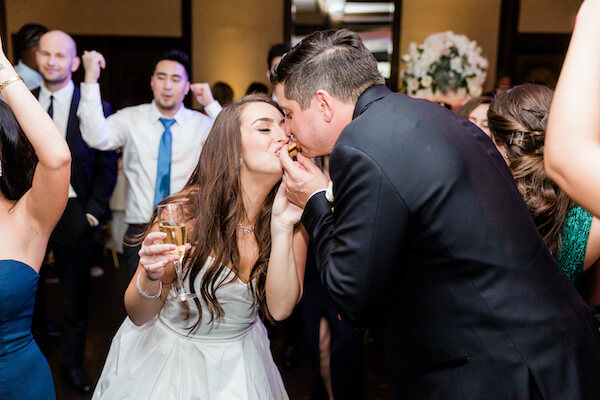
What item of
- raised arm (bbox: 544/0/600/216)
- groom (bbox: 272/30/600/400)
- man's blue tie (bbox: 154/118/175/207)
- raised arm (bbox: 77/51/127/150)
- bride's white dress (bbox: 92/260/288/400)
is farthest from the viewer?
man's blue tie (bbox: 154/118/175/207)

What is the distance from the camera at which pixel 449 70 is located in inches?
140

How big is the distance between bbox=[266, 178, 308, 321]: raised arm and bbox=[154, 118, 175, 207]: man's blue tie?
63.5 inches

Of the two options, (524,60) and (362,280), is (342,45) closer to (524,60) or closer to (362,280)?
(362,280)

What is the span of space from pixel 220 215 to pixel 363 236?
888mm

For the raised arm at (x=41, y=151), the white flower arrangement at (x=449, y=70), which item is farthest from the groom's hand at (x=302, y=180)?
the white flower arrangement at (x=449, y=70)

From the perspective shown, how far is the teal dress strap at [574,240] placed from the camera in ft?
5.10

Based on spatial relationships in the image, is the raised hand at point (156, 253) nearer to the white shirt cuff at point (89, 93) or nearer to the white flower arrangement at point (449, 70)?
the white shirt cuff at point (89, 93)

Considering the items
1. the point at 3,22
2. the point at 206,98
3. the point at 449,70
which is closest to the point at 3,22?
the point at 3,22

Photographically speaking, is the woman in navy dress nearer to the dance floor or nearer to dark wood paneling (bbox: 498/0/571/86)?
the dance floor

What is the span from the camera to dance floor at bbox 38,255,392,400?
292 centimetres

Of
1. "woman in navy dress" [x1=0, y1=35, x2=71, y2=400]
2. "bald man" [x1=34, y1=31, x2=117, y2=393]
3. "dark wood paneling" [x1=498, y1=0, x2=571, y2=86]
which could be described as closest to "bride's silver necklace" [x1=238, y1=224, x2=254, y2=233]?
"woman in navy dress" [x1=0, y1=35, x2=71, y2=400]

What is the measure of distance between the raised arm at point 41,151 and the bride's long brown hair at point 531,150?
131 centimetres

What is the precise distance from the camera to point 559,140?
793 mm

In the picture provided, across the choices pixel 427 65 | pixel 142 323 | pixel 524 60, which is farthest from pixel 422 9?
pixel 142 323
